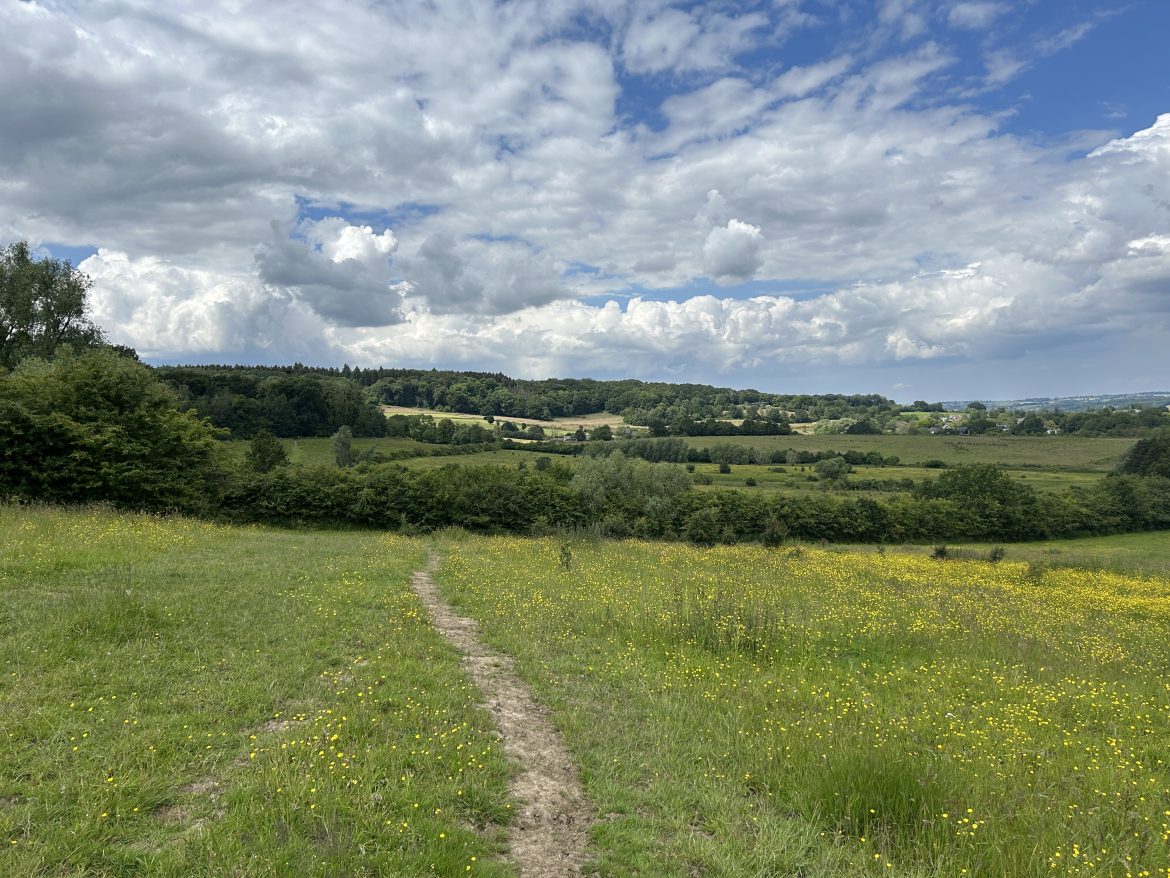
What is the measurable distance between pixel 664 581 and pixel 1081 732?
10.9 meters

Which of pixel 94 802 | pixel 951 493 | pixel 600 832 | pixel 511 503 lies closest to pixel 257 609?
pixel 94 802

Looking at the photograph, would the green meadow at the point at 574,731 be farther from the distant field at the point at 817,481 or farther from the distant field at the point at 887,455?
the distant field at the point at 817,481

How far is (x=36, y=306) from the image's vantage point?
1860 inches

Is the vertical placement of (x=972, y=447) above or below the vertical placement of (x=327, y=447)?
above

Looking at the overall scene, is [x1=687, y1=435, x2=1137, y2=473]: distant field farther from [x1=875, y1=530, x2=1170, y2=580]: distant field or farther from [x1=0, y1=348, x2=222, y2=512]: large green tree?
[x1=0, y1=348, x2=222, y2=512]: large green tree

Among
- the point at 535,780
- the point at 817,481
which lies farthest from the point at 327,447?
the point at 535,780

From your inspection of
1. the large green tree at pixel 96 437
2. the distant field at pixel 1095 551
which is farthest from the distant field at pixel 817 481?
the large green tree at pixel 96 437

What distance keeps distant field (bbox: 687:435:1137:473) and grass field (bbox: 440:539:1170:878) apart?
99.8 meters

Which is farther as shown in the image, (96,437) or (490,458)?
(490,458)

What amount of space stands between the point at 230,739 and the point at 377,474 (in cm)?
4053

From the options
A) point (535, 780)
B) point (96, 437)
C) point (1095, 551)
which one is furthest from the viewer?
point (1095, 551)

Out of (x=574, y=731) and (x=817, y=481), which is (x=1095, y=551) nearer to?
(x=817, y=481)

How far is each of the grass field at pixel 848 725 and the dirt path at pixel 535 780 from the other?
23cm

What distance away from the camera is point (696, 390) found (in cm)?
Answer: 16750
